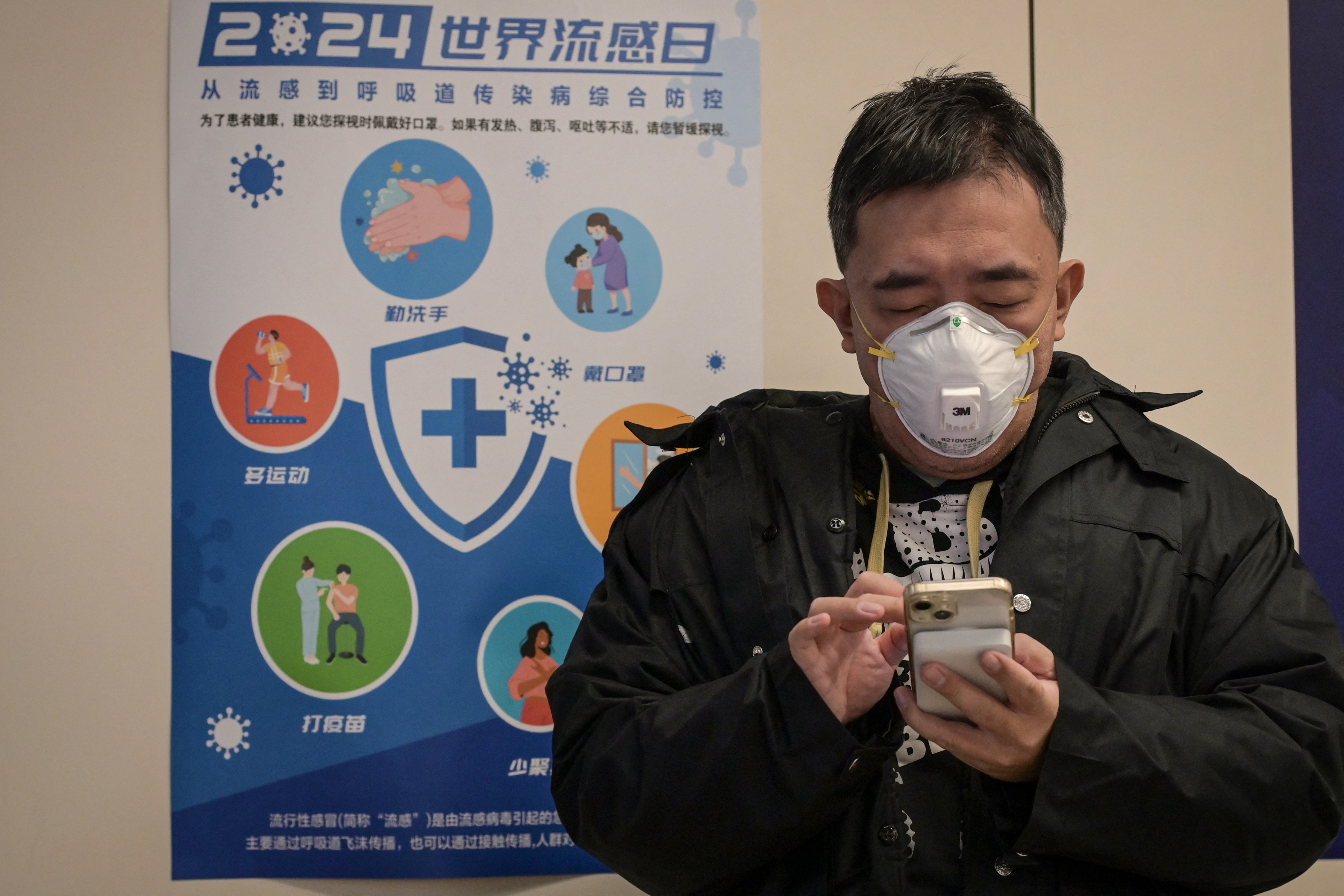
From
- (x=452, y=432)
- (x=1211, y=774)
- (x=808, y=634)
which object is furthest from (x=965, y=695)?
(x=452, y=432)

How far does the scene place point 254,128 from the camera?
1824 millimetres

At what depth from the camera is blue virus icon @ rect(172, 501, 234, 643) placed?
1.82m

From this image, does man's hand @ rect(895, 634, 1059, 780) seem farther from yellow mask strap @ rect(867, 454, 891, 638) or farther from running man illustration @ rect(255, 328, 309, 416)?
running man illustration @ rect(255, 328, 309, 416)

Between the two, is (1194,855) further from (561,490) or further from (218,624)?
(218,624)

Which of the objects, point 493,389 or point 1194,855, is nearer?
point 1194,855

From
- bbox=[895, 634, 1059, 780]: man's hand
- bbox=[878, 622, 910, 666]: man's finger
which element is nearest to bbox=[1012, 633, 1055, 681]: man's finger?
bbox=[895, 634, 1059, 780]: man's hand

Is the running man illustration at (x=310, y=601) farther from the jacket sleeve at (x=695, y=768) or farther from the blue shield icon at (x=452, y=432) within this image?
the jacket sleeve at (x=695, y=768)

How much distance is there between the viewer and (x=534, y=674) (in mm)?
1829

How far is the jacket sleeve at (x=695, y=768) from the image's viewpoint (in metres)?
1.06

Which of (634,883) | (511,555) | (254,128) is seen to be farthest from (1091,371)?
(254,128)

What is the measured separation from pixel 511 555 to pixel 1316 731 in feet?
4.07

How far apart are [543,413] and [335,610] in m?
0.52

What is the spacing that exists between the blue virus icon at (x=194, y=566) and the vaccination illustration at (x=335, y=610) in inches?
3.0

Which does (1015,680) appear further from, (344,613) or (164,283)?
(164,283)
